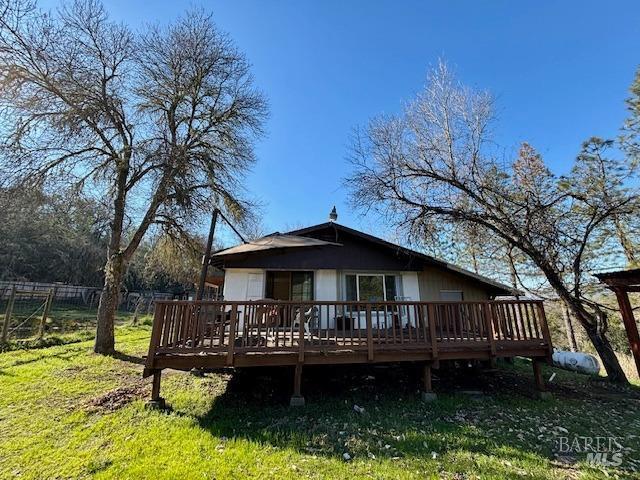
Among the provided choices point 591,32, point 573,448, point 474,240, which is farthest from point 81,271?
point 591,32

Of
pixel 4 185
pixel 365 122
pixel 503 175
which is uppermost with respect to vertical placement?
pixel 365 122

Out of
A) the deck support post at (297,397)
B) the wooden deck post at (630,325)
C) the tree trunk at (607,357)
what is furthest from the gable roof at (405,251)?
the deck support post at (297,397)

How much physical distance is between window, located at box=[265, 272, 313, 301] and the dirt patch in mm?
4713

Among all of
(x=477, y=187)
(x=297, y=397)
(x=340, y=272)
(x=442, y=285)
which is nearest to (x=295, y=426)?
(x=297, y=397)

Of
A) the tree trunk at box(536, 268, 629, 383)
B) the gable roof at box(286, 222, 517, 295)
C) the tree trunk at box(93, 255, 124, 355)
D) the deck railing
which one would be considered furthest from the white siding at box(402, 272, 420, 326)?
the tree trunk at box(93, 255, 124, 355)

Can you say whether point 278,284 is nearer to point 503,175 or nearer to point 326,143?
point 326,143

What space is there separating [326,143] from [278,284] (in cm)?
776

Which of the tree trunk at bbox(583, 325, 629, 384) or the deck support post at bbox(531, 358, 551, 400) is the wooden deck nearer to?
the deck support post at bbox(531, 358, 551, 400)

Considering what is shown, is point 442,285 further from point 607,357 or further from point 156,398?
point 156,398

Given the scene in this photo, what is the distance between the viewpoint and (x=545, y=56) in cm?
1170

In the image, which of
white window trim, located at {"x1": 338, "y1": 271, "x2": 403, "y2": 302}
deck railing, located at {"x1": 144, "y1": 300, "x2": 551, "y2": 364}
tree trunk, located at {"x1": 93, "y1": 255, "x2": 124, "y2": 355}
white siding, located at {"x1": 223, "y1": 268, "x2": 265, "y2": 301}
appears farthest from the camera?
white window trim, located at {"x1": 338, "y1": 271, "x2": 403, "y2": 302}

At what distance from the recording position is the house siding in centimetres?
1167

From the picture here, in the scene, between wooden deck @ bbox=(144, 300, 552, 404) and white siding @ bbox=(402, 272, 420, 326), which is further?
white siding @ bbox=(402, 272, 420, 326)

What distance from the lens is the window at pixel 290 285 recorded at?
35.8 ft
